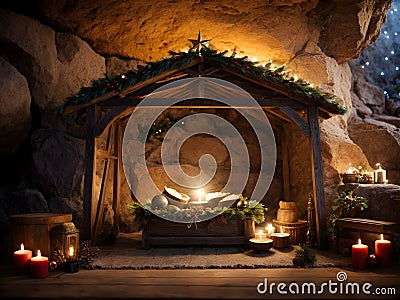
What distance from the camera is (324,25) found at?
905 centimetres

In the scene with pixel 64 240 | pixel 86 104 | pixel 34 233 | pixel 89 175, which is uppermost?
pixel 86 104

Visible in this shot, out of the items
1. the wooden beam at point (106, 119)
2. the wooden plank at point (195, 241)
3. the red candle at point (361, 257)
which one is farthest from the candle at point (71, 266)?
the red candle at point (361, 257)

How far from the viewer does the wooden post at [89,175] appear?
6082mm

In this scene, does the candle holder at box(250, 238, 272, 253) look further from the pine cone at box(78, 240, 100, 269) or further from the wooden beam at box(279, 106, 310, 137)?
the pine cone at box(78, 240, 100, 269)

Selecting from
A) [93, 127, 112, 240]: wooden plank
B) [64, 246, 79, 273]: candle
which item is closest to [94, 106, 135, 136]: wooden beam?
[93, 127, 112, 240]: wooden plank

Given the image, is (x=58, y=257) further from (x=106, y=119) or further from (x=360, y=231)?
(x=360, y=231)

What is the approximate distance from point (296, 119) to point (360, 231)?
220 centimetres

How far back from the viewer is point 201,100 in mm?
6789

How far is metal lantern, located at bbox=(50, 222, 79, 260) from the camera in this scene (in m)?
5.12

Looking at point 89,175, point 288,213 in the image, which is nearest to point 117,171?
point 89,175

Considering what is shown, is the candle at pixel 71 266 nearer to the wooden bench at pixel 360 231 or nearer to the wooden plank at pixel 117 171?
the wooden plank at pixel 117 171

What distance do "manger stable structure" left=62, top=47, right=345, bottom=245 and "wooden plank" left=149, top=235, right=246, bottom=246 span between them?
3.94 ft

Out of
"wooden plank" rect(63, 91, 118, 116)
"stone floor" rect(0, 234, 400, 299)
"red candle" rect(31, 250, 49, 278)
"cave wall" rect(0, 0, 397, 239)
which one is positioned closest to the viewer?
"stone floor" rect(0, 234, 400, 299)

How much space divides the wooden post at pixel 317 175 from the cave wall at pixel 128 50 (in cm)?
112
